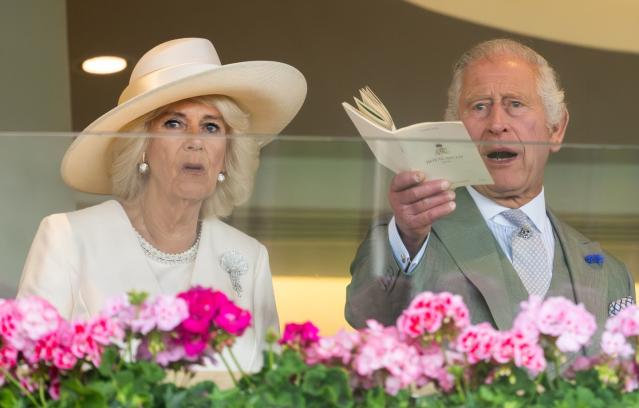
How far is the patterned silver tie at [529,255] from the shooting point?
85.3 inches

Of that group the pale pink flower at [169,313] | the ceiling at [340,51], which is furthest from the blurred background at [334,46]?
the pale pink flower at [169,313]

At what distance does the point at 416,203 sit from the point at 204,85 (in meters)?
0.70

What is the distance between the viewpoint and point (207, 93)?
267 cm

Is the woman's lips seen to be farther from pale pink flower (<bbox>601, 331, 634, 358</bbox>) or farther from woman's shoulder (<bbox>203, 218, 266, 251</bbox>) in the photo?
pale pink flower (<bbox>601, 331, 634, 358</bbox>)

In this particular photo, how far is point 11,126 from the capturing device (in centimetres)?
495

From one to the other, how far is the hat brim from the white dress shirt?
0.85ft

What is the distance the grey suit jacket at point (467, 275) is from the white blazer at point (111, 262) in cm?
15

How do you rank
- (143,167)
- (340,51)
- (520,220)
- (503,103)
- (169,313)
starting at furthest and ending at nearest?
(340,51) < (503,103) < (520,220) < (143,167) < (169,313)

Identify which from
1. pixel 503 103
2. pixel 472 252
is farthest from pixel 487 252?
pixel 503 103

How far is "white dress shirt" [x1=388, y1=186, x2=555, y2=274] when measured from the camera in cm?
212

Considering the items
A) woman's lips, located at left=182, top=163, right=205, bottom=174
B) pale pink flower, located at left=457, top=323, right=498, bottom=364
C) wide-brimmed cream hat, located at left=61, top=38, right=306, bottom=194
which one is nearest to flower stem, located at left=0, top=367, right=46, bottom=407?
woman's lips, located at left=182, top=163, right=205, bottom=174

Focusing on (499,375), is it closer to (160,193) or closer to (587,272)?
(587,272)

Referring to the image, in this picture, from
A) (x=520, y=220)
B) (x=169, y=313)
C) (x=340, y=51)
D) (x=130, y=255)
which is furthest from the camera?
(x=340, y=51)

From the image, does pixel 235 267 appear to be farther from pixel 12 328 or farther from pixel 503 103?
pixel 503 103
